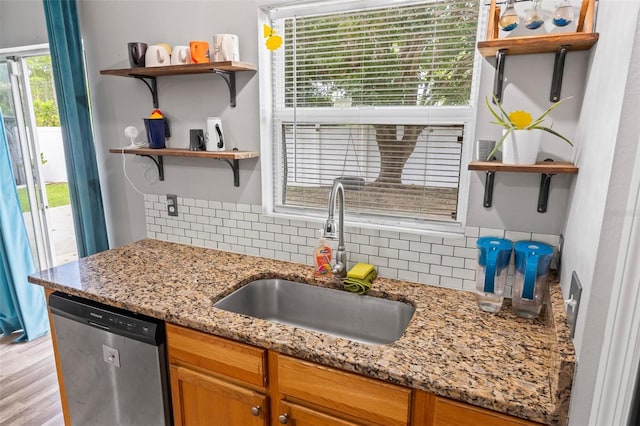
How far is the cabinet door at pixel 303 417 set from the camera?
1.26 meters

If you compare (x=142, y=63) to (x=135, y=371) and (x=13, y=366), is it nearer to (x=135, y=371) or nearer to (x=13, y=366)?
(x=135, y=371)

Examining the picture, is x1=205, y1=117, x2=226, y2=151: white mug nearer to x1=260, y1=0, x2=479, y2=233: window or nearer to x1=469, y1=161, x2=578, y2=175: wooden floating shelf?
x1=260, y1=0, x2=479, y2=233: window

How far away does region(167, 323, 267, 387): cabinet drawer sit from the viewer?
1.35 meters

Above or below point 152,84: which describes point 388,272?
below

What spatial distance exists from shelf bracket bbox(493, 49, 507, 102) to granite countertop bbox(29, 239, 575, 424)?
71cm

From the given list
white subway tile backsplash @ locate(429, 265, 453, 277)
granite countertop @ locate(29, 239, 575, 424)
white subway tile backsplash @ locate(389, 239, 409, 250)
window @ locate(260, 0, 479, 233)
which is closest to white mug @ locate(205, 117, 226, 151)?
window @ locate(260, 0, 479, 233)

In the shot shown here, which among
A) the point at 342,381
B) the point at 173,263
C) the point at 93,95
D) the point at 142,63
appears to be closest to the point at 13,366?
the point at 173,263

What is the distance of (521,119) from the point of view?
1.33 metres

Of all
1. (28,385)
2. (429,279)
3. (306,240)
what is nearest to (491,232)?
(429,279)

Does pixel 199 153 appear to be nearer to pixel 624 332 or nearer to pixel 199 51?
pixel 199 51

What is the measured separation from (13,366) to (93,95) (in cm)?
188

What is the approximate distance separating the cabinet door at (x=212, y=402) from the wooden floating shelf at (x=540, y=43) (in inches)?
56.1

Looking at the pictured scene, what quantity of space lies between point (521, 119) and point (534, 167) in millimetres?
176

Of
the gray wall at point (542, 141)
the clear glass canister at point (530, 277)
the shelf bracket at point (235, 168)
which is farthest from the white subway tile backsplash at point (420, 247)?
the shelf bracket at point (235, 168)
